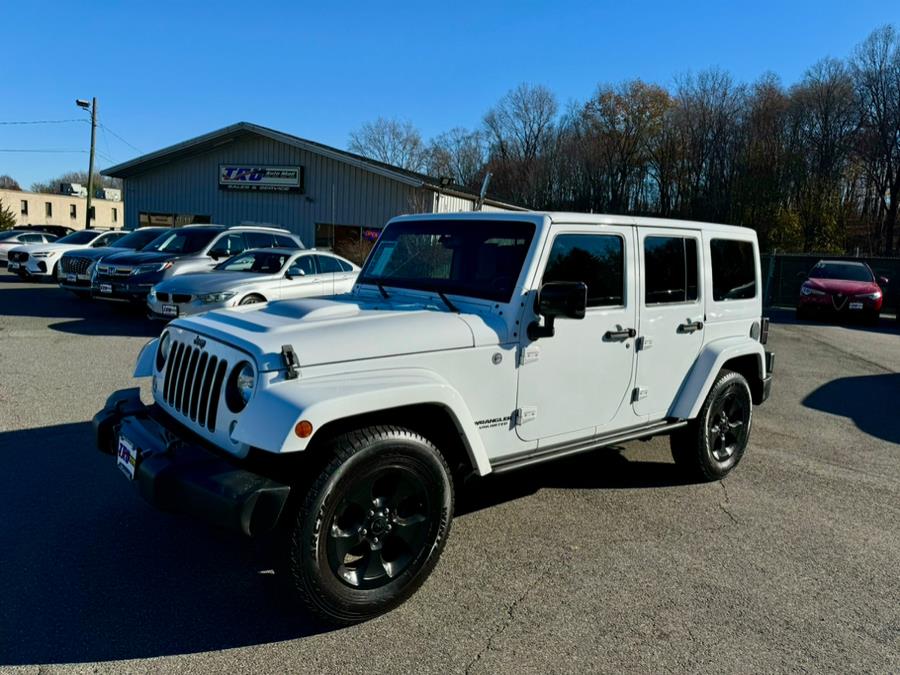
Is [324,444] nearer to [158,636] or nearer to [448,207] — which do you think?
[158,636]

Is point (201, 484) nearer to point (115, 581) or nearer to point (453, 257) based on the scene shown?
point (115, 581)

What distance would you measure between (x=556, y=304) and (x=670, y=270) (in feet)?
4.90

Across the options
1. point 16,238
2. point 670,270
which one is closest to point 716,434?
point 670,270

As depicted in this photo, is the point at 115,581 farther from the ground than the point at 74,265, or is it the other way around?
the point at 74,265

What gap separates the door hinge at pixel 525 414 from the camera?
358 cm

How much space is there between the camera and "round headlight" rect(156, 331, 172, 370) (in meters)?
3.73

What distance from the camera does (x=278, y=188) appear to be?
83.5 feet

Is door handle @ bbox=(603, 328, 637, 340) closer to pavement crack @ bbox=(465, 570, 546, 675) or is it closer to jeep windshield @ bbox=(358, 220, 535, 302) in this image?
jeep windshield @ bbox=(358, 220, 535, 302)

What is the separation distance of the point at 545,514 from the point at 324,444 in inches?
77.8

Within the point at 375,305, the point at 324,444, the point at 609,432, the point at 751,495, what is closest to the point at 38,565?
the point at 324,444

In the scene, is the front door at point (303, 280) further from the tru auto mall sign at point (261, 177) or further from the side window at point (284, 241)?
the tru auto mall sign at point (261, 177)

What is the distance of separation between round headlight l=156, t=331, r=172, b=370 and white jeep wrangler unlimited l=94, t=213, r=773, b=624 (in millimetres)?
15

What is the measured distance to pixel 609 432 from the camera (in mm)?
4188

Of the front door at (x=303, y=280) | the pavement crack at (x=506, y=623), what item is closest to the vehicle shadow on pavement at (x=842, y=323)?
the front door at (x=303, y=280)
